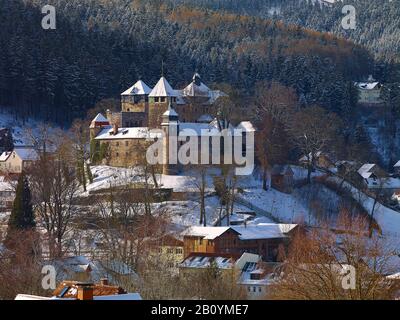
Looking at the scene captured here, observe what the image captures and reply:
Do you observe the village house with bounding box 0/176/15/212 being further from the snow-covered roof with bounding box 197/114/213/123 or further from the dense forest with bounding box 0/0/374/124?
the dense forest with bounding box 0/0/374/124

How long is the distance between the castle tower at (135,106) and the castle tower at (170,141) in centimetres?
678

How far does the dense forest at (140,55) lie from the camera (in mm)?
80062

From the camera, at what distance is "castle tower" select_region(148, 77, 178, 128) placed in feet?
223

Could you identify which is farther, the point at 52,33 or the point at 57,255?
the point at 52,33

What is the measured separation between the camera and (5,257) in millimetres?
41250

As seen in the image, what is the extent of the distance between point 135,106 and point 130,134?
768 cm

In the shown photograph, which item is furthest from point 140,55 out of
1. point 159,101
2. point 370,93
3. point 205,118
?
point 370,93

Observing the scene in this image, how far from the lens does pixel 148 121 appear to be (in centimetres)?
6919

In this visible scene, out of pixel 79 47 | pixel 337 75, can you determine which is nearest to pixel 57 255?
pixel 79 47

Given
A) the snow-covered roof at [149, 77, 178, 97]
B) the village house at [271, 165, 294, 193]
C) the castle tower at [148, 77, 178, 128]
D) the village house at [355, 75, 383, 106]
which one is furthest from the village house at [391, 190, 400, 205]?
the village house at [355, 75, 383, 106]

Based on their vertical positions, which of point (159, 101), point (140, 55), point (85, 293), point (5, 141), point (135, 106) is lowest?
point (5, 141)

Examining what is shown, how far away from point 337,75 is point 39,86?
3395 centimetres

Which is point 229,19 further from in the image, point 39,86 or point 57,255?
point 57,255

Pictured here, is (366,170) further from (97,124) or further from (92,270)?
(92,270)
